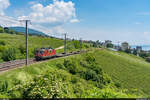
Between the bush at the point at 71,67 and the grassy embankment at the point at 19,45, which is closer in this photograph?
the bush at the point at 71,67

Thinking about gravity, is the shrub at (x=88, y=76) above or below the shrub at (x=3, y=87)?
below

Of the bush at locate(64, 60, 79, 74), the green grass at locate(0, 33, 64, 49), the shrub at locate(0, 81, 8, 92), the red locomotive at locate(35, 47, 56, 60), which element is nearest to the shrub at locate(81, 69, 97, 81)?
the bush at locate(64, 60, 79, 74)

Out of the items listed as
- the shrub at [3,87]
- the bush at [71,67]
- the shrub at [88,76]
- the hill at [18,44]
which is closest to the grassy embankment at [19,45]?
the hill at [18,44]

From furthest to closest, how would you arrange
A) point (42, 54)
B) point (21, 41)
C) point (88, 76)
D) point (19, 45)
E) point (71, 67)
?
point (21, 41) → point (19, 45) → point (42, 54) → point (71, 67) → point (88, 76)

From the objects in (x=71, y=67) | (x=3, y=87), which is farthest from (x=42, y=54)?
(x=3, y=87)

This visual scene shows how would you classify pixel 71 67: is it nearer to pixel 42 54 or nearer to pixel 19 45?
pixel 42 54

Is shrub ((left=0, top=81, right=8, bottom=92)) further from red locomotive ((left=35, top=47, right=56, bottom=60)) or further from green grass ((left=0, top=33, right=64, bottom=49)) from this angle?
green grass ((left=0, top=33, right=64, bottom=49))

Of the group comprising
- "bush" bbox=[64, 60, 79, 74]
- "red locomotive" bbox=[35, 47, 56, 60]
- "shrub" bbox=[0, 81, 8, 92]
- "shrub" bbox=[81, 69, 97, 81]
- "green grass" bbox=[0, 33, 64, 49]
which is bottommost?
"shrub" bbox=[81, 69, 97, 81]

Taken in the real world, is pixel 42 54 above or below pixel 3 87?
above

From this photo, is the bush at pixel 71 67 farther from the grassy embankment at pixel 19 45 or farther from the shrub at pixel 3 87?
the shrub at pixel 3 87

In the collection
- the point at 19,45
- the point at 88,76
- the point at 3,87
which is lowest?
the point at 88,76

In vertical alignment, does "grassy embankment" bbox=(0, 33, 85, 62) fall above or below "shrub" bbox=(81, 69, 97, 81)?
above

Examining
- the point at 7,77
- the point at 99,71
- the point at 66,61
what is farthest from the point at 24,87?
the point at 99,71

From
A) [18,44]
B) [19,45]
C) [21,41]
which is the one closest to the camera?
[19,45]
